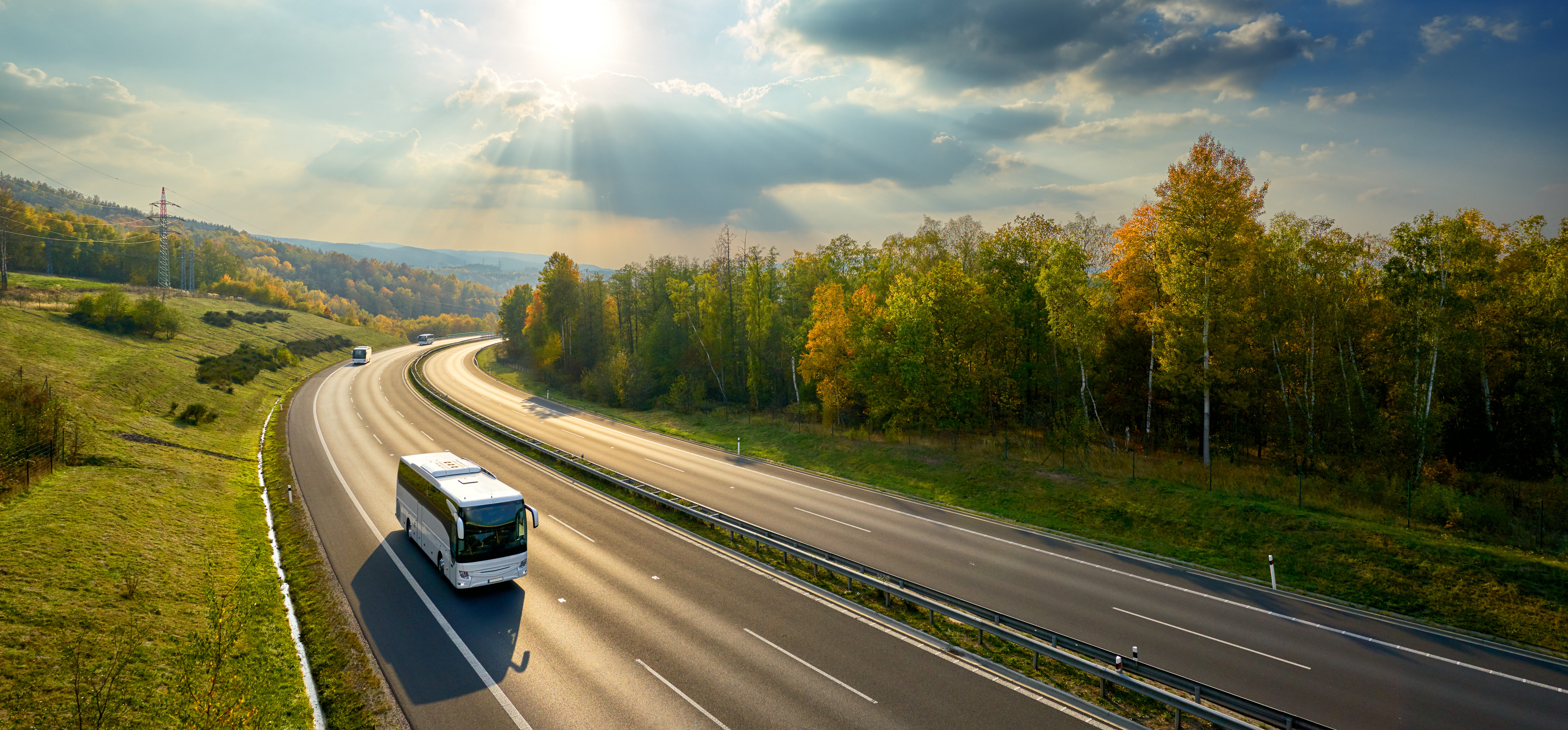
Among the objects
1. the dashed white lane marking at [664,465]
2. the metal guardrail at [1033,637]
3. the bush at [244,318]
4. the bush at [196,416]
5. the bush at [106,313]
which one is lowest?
the dashed white lane marking at [664,465]

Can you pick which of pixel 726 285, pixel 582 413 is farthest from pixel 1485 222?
pixel 582 413

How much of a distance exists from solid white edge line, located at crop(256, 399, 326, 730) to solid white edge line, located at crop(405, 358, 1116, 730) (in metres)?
10.9

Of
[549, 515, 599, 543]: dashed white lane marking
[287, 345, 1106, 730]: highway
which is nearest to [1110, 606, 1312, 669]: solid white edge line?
[287, 345, 1106, 730]: highway

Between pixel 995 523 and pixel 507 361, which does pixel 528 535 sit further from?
pixel 507 361

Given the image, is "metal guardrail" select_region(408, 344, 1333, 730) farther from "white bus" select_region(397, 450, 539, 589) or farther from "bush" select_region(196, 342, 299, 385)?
"bush" select_region(196, 342, 299, 385)

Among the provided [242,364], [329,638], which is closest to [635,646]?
[329,638]

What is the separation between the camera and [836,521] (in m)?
25.0

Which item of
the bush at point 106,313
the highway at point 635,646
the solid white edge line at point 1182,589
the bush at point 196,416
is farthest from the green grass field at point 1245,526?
the bush at point 106,313

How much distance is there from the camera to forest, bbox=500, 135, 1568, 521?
27406mm

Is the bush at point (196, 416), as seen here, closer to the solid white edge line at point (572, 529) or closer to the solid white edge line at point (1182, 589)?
the solid white edge line at point (572, 529)

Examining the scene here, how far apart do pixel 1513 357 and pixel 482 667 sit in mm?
46550

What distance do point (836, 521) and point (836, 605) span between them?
333 inches

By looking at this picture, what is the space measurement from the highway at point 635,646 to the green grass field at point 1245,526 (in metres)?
14.2

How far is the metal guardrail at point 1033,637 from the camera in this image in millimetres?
10859
